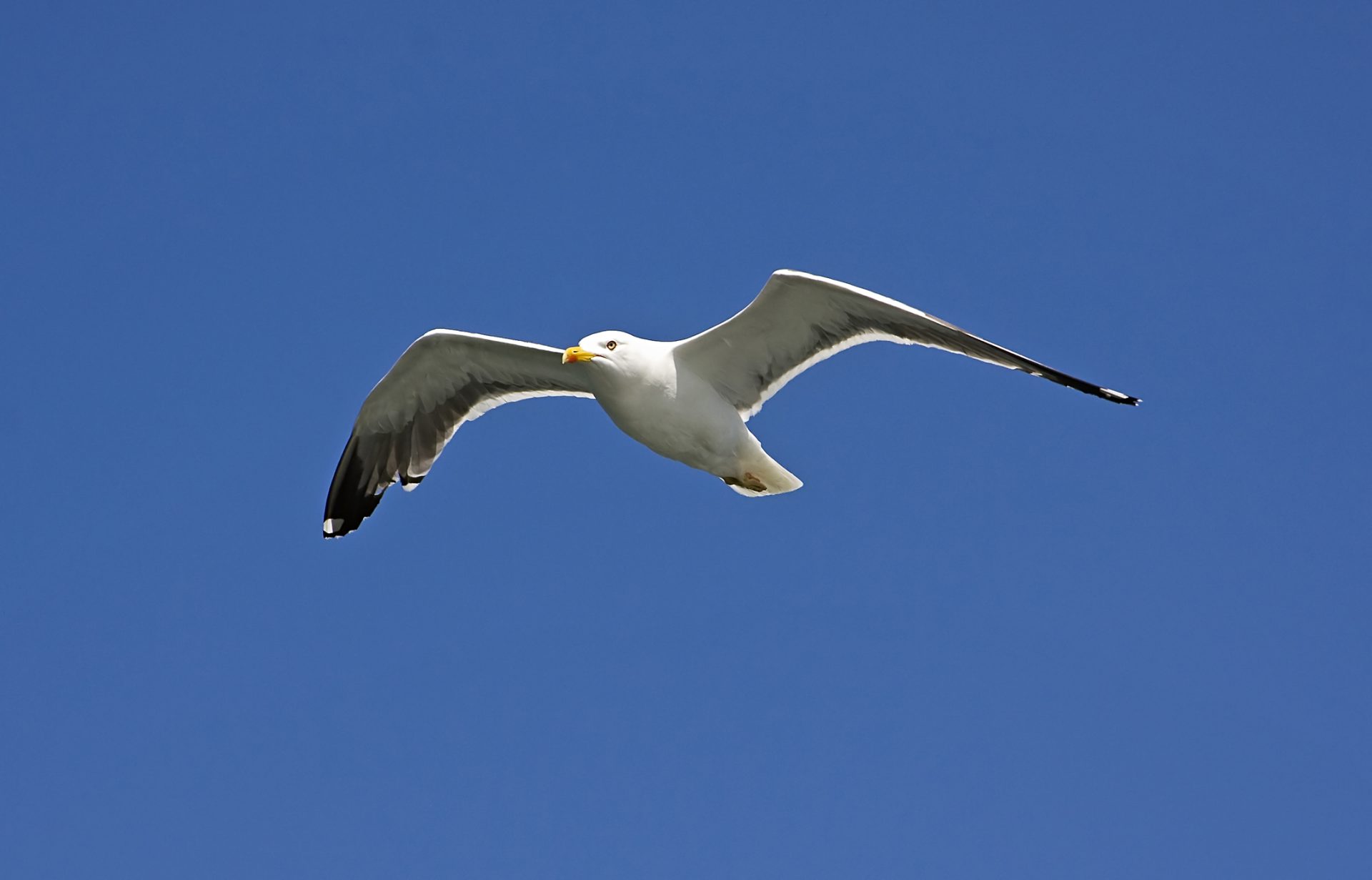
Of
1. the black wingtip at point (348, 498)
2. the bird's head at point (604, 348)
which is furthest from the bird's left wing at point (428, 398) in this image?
the bird's head at point (604, 348)

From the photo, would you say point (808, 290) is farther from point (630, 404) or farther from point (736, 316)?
point (630, 404)

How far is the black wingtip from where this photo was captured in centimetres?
1158

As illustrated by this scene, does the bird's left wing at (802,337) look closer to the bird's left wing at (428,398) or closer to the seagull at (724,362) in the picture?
the seagull at (724,362)

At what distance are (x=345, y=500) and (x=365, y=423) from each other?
0.89 metres

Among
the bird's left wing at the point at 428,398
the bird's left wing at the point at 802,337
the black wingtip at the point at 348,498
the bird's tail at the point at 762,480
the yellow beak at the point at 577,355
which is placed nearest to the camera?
the bird's left wing at the point at 802,337

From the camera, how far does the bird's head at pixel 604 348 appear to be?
9.17 m

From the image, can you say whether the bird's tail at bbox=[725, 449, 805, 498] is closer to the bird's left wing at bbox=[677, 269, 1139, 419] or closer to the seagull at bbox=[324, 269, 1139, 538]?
the seagull at bbox=[324, 269, 1139, 538]

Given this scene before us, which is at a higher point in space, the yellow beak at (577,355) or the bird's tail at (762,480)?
the yellow beak at (577,355)

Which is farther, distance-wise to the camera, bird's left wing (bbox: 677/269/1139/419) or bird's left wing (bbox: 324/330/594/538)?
bird's left wing (bbox: 324/330/594/538)

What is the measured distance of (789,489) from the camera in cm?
983

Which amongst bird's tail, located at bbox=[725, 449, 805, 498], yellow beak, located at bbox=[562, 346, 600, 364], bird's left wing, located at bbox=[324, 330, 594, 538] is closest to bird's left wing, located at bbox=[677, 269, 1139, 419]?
bird's tail, located at bbox=[725, 449, 805, 498]

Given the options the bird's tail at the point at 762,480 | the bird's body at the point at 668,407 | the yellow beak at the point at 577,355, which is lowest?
the bird's tail at the point at 762,480

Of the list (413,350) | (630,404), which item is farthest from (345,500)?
(630,404)

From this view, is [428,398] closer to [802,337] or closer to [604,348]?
[604,348]
